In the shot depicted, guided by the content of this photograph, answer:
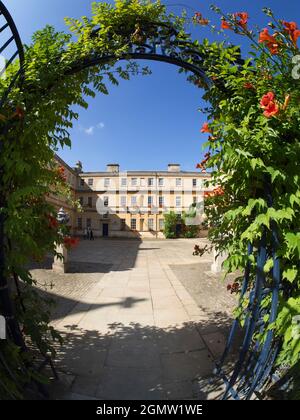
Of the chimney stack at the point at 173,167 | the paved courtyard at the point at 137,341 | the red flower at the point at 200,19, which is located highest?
the chimney stack at the point at 173,167

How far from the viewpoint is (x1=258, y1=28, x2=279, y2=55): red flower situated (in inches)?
82.9

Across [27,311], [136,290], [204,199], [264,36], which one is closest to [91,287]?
[136,290]

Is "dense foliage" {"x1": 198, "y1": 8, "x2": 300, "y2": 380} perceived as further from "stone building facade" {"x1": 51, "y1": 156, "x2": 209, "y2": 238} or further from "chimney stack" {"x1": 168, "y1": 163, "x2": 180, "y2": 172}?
"chimney stack" {"x1": 168, "y1": 163, "x2": 180, "y2": 172}

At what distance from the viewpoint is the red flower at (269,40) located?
6.91 ft

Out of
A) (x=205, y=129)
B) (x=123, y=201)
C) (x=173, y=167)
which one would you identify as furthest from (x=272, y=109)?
(x=173, y=167)

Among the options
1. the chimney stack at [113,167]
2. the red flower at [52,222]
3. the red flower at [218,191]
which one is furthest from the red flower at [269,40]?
the chimney stack at [113,167]

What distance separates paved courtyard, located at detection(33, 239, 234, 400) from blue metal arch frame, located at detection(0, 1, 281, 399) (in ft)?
2.00

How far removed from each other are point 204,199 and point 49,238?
176 centimetres

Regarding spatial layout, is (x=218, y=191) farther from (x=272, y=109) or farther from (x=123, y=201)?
(x=123, y=201)

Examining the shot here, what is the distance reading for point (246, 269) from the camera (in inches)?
102

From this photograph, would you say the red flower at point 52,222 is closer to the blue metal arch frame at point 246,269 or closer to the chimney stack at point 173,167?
A: the blue metal arch frame at point 246,269

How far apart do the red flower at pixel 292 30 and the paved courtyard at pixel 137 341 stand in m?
3.40

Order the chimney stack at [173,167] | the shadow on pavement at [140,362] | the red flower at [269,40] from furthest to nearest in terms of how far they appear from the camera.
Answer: the chimney stack at [173,167], the shadow on pavement at [140,362], the red flower at [269,40]

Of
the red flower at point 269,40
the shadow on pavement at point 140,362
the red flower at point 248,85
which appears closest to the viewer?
the red flower at point 269,40
